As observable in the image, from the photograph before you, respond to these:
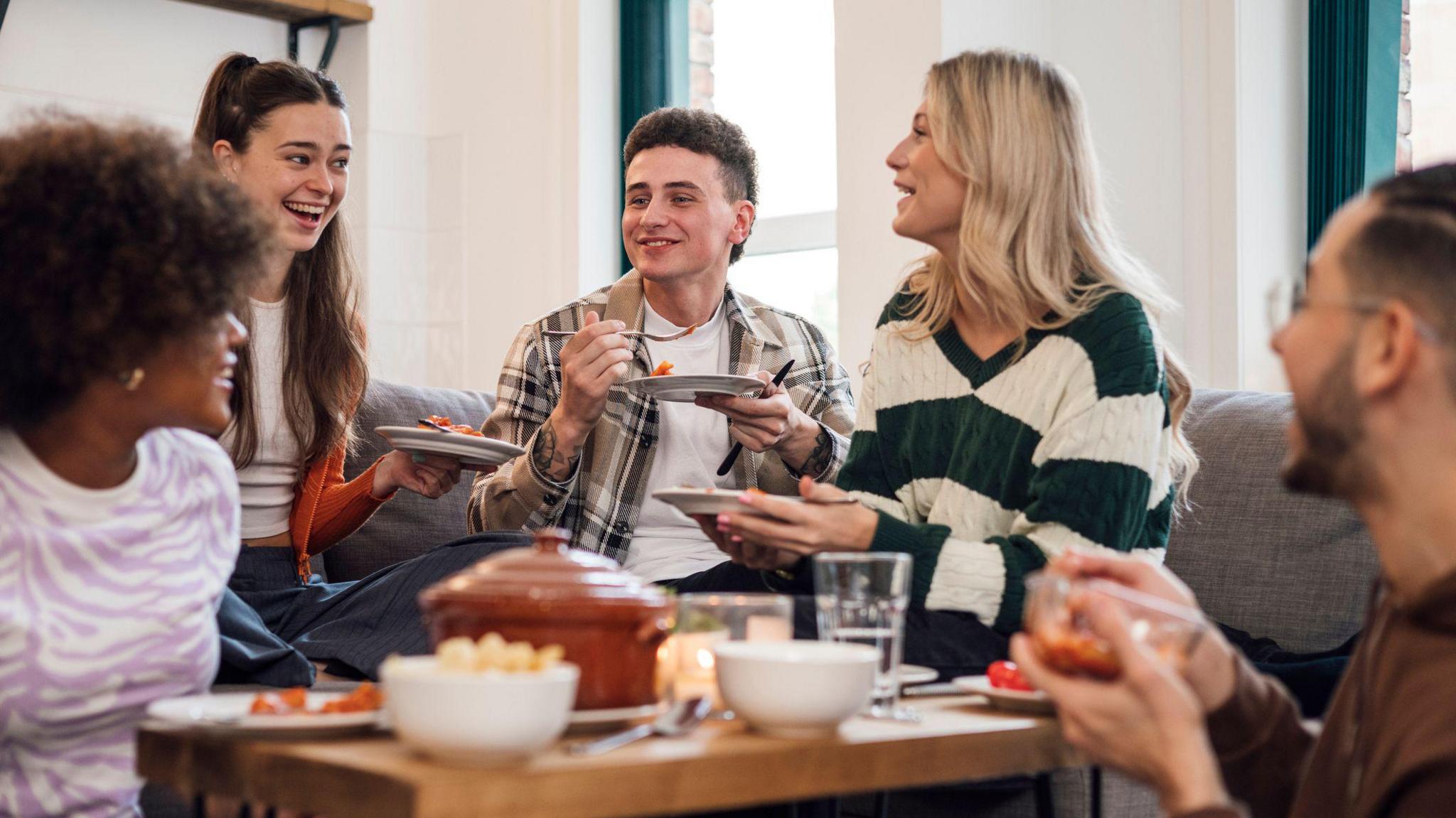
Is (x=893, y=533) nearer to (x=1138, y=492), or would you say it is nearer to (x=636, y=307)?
(x=1138, y=492)

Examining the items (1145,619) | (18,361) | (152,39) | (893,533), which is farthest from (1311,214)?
(152,39)

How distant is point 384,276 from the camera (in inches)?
197

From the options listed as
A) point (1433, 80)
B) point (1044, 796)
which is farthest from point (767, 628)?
point (1433, 80)

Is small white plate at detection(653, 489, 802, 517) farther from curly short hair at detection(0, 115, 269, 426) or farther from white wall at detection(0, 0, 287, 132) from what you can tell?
white wall at detection(0, 0, 287, 132)

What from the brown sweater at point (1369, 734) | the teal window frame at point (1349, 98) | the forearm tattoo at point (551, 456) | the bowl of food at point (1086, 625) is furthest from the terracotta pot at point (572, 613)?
the teal window frame at point (1349, 98)

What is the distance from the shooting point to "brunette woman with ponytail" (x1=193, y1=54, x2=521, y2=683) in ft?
8.52

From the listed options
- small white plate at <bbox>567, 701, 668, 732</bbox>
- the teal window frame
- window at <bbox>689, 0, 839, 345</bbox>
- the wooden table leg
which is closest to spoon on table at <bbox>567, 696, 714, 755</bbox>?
small white plate at <bbox>567, 701, 668, 732</bbox>

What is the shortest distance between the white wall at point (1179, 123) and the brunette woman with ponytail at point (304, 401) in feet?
4.73

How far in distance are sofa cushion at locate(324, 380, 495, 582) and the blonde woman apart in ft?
4.23

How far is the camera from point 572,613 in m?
1.20

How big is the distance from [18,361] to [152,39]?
359 centimetres

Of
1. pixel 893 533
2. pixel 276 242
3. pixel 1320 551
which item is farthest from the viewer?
pixel 1320 551

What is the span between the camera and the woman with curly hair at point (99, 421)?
1.36 meters

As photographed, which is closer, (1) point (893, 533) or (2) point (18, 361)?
(2) point (18, 361)
